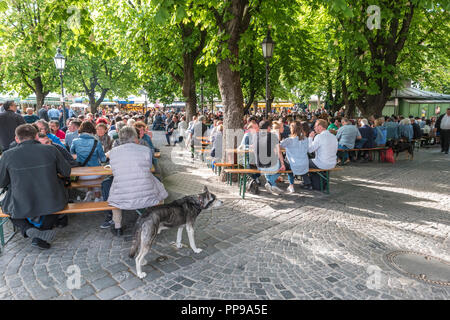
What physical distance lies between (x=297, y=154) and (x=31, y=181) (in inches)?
211

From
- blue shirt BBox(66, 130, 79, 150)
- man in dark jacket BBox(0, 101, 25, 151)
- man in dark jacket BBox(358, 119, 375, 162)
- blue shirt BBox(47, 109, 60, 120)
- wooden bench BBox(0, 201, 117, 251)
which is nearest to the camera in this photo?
wooden bench BBox(0, 201, 117, 251)

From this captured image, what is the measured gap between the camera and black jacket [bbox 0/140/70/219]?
4.43 meters

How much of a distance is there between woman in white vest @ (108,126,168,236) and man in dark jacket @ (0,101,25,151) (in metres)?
6.32

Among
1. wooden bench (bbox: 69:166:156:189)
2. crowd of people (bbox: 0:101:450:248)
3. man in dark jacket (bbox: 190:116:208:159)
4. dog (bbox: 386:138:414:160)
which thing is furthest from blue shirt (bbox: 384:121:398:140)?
wooden bench (bbox: 69:166:156:189)

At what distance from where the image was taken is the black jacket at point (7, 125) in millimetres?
9055

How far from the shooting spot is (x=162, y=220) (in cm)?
407

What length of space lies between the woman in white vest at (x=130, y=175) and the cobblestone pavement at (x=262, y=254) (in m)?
0.69

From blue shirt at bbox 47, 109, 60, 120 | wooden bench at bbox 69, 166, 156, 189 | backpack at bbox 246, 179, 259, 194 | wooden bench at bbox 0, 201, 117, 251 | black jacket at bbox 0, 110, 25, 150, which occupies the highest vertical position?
blue shirt at bbox 47, 109, 60, 120

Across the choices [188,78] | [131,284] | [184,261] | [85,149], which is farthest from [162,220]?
[188,78]

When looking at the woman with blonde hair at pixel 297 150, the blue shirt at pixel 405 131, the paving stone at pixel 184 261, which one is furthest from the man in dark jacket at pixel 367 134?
the paving stone at pixel 184 261

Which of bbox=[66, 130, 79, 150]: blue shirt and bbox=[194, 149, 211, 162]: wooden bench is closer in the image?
bbox=[66, 130, 79, 150]: blue shirt

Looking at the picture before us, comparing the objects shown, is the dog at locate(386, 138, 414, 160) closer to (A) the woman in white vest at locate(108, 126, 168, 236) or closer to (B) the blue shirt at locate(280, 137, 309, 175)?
(B) the blue shirt at locate(280, 137, 309, 175)

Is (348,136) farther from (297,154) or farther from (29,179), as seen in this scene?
(29,179)

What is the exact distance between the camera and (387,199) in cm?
734
